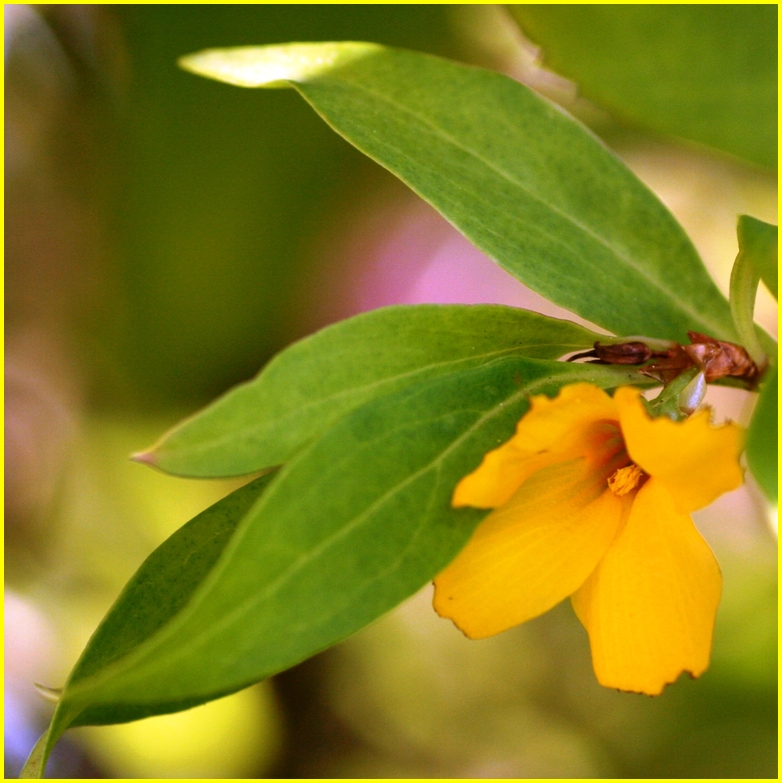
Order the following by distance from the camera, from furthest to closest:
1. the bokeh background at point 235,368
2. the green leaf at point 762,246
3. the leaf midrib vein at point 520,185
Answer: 1. the bokeh background at point 235,368
2. the leaf midrib vein at point 520,185
3. the green leaf at point 762,246

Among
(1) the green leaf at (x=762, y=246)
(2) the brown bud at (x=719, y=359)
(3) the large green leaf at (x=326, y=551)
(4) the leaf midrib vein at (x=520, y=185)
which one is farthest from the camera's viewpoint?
(4) the leaf midrib vein at (x=520, y=185)

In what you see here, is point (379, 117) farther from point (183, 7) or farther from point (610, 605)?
point (183, 7)

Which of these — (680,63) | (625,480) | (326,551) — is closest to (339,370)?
(326,551)

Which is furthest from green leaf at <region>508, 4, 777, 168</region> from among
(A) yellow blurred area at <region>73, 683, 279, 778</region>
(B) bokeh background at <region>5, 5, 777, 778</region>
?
(A) yellow blurred area at <region>73, 683, 279, 778</region>

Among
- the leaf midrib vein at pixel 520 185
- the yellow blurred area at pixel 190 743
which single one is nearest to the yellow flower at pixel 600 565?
the leaf midrib vein at pixel 520 185

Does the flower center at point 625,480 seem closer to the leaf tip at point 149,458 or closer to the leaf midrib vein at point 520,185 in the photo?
the leaf midrib vein at point 520,185

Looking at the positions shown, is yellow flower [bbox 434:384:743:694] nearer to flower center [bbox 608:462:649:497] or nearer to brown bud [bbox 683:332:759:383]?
flower center [bbox 608:462:649:497]
